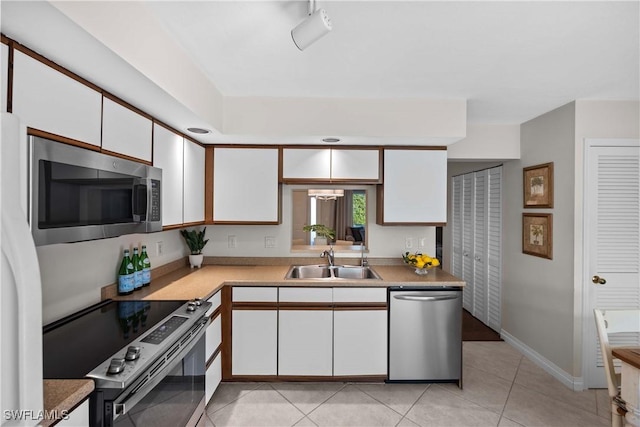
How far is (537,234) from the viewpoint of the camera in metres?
3.16

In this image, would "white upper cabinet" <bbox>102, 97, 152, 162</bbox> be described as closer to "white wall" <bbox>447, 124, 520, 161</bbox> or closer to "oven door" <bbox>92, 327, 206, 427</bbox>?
"oven door" <bbox>92, 327, 206, 427</bbox>

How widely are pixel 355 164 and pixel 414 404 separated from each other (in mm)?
2025

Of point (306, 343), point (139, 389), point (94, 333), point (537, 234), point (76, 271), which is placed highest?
point (537, 234)

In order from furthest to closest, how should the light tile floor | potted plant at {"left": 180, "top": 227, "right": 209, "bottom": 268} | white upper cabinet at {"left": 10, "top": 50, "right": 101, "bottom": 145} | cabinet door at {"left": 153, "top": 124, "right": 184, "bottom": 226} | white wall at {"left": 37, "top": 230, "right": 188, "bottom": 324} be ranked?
potted plant at {"left": 180, "top": 227, "right": 209, "bottom": 268}, the light tile floor, cabinet door at {"left": 153, "top": 124, "right": 184, "bottom": 226}, white wall at {"left": 37, "top": 230, "right": 188, "bottom": 324}, white upper cabinet at {"left": 10, "top": 50, "right": 101, "bottom": 145}

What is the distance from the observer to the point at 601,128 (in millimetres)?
2746

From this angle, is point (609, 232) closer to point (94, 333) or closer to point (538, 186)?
point (538, 186)

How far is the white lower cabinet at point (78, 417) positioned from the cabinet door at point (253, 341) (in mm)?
1550

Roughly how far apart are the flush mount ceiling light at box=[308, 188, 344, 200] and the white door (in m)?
2.14

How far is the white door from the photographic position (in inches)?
106

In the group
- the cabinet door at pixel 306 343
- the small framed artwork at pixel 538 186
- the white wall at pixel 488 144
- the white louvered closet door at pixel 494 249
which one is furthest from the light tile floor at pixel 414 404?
the white wall at pixel 488 144

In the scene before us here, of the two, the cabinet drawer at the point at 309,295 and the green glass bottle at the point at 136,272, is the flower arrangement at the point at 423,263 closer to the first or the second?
the cabinet drawer at the point at 309,295

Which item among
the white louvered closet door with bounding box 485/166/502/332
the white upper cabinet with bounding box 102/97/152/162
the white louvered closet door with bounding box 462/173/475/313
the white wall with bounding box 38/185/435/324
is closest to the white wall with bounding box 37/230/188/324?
the white wall with bounding box 38/185/435/324

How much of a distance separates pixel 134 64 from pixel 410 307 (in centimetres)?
245

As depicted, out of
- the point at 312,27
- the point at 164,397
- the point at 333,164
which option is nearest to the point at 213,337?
the point at 164,397
